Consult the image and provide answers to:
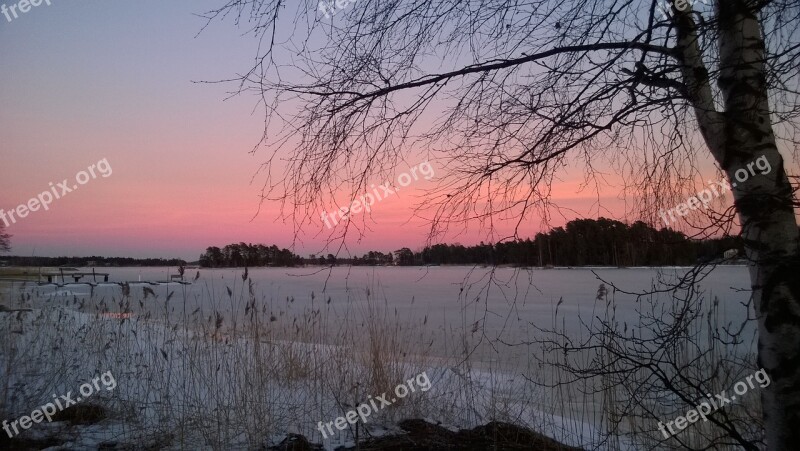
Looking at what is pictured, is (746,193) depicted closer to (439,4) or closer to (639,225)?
(639,225)

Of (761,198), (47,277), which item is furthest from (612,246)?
(47,277)

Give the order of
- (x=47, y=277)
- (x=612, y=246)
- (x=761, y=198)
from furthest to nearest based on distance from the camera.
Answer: (x=47, y=277)
(x=612, y=246)
(x=761, y=198)

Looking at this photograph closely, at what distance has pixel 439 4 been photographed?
8.66 ft

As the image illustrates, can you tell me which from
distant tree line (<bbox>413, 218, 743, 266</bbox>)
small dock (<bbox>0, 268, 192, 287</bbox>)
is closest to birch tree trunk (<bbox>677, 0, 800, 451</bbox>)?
distant tree line (<bbox>413, 218, 743, 266</bbox>)

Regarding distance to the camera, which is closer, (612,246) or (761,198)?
(761,198)

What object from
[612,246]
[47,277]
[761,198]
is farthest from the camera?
[47,277]

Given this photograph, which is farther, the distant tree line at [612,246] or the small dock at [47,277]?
the small dock at [47,277]

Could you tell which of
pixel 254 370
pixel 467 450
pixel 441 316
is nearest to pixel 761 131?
pixel 467 450

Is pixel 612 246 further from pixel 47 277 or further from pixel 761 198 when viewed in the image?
pixel 47 277

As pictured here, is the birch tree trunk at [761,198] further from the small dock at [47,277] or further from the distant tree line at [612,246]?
the small dock at [47,277]

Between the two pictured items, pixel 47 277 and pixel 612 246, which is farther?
pixel 47 277

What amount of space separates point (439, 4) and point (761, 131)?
168 centimetres

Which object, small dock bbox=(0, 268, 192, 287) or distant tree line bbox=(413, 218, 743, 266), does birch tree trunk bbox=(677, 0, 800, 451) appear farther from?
small dock bbox=(0, 268, 192, 287)

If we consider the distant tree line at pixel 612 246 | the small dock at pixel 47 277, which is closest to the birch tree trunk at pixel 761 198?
the distant tree line at pixel 612 246
